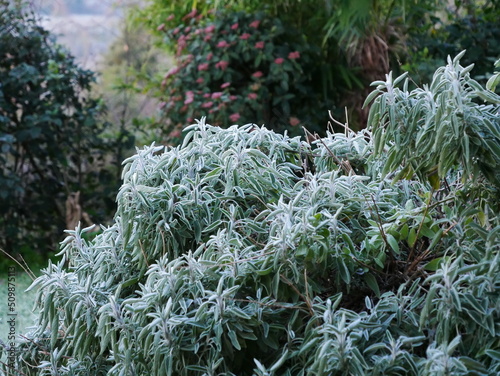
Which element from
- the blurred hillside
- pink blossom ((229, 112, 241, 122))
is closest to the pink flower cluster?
pink blossom ((229, 112, 241, 122))

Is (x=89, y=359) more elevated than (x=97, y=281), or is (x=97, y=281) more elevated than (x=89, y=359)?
(x=97, y=281)

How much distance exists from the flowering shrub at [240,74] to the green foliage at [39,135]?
759mm

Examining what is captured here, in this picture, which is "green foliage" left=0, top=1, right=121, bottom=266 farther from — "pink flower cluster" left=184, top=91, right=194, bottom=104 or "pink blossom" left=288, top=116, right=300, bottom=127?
"pink blossom" left=288, top=116, right=300, bottom=127

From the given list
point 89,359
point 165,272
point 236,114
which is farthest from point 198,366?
point 236,114

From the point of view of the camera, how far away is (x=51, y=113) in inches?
198

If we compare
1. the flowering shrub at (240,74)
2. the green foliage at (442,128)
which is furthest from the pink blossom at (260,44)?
the green foliage at (442,128)

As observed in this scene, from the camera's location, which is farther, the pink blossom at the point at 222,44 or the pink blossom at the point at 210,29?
the pink blossom at the point at 210,29

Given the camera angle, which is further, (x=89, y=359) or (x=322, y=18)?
(x=322, y=18)

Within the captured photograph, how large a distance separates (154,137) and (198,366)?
14.0ft

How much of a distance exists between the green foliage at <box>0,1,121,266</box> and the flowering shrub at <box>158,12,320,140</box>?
76 centimetres

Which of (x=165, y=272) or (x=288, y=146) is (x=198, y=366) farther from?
(x=288, y=146)

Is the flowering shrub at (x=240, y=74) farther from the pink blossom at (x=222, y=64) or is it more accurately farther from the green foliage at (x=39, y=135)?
the green foliage at (x=39, y=135)

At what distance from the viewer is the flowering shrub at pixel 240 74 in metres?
4.95

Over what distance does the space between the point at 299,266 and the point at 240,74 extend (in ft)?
11.8
